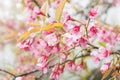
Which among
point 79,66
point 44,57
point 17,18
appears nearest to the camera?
point 44,57

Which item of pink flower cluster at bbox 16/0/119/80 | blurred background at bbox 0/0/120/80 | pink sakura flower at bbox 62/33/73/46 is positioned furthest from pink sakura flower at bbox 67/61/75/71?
blurred background at bbox 0/0/120/80

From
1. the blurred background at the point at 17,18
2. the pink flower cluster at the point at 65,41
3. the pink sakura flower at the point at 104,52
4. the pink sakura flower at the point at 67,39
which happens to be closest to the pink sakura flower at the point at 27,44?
the pink flower cluster at the point at 65,41

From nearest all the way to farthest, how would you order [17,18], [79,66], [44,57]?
[44,57] → [79,66] → [17,18]

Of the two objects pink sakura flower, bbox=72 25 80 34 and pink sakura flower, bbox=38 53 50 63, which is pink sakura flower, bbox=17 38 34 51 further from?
pink sakura flower, bbox=72 25 80 34

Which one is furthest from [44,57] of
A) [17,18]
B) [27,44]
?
[17,18]

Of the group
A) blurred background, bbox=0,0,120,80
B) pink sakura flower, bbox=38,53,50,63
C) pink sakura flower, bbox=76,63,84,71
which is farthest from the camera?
blurred background, bbox=0,0,120,80

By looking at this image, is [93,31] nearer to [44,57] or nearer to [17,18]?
[44,57]

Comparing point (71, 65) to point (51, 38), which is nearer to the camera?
point (51, 38)

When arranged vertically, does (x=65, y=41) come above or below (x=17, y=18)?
below

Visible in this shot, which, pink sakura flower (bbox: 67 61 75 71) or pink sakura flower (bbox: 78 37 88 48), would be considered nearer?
pink sakura flower (bbox: 78 37 88 48)

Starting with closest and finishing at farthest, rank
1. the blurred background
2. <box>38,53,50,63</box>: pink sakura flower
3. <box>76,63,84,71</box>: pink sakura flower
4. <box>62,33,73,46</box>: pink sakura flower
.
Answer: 1. <box>62,33,73,46</box>: pink sakura flower
2. <box>38,53,50,63</box>: pink sakura flower
3. <box>76,63,84,71</box>: pink sakura flower
4. the blurred background

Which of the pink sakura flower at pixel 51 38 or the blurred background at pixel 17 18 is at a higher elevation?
the blurred background at pixel 17 18

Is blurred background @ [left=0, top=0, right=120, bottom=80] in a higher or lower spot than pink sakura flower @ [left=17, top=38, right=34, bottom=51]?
higher

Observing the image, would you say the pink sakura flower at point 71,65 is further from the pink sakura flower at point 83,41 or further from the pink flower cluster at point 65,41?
the pink sakura flower at point 83,41
